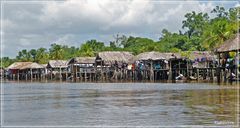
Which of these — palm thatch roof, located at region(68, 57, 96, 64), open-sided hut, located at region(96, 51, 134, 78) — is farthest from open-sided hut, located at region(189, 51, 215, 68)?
palm thatch roof, located at region(68, 57, 96, 64)

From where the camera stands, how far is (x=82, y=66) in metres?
68.7

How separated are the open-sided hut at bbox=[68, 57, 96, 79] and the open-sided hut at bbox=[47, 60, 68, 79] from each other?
17.9ft

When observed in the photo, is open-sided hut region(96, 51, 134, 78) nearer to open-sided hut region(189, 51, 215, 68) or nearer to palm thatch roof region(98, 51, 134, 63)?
palm thatch roof region(98, 51, 134, 63)

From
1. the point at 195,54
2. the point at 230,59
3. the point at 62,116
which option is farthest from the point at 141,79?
the point at 62,116

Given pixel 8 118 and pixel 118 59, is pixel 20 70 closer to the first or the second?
pixel 118 59

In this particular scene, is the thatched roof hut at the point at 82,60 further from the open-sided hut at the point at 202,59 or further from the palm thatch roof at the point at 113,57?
the open-sided hut at the point at 202,59

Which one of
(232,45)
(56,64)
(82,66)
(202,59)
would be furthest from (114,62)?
(232,45)

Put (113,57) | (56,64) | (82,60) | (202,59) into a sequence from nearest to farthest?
(202,59)
(113,57)
(82,60)
(56,64)

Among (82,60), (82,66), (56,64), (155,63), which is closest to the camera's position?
(155,63)

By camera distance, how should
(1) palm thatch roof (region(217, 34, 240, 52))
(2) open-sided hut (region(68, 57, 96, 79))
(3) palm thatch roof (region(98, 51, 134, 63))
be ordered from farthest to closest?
(2) open-sided hut (region(68, 57, 96, 79)) < (3) palm thatch roof (region(98, 51, 134, 63)) < (1) palm thatch roof (region(217, 34, 240, 52))

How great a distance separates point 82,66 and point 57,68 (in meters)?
10.3

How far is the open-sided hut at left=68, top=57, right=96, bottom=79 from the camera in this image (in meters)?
66.9

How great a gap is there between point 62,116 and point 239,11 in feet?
133

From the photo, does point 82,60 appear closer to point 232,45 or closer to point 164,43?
point 164,43
